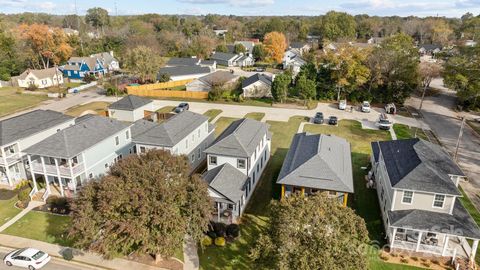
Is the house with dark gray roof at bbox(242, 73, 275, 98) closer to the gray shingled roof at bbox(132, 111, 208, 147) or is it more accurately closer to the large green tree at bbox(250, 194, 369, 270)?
the gray shingled roof at bbox(132, 111, 208, 147)

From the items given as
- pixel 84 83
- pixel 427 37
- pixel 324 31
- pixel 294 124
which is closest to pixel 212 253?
pixel 294 124

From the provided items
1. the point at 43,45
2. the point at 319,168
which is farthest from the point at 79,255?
the point at 43,45

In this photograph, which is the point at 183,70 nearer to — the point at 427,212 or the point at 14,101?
the point at 14,101

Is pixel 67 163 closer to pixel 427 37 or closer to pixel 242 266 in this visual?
pixel 242 266

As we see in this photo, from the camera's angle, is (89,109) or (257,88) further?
(257,88)

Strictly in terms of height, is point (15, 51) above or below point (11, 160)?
above

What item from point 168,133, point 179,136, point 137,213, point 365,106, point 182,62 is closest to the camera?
point 137,213

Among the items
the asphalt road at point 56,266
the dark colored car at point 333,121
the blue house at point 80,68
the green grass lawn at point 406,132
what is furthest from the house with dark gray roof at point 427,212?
the blue house at point 80,68
